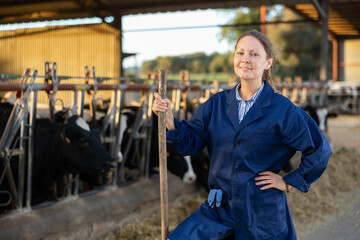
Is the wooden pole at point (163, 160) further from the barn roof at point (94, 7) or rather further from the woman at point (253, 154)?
the barn roof at point (94, 7)

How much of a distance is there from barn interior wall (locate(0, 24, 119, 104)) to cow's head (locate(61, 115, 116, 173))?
690 centimetres

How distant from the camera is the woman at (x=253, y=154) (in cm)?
210

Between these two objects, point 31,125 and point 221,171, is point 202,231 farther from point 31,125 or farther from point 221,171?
point 31,125

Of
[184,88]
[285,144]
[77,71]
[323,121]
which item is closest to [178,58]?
[77,71]

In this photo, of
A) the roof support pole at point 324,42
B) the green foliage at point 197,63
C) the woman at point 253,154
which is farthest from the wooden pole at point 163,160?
the green foliage at point 197,63

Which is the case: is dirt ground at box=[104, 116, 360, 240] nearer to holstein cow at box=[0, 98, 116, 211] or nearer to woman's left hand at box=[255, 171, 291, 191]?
holstein cow at box=[0, 98, 116, 211]

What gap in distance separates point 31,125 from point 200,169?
2.21 meters

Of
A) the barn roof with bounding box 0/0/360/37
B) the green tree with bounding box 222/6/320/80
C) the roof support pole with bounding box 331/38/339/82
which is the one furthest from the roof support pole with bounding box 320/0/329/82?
the green tree with bounding box 222/6/320/80

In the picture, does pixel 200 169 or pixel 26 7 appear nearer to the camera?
pixel 200 169

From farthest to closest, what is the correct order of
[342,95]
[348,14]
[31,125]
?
[342,95] < [348,14] < [31,125]

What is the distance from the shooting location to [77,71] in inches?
476

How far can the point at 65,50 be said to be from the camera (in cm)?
1210

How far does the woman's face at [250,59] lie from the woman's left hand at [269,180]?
1.54ft

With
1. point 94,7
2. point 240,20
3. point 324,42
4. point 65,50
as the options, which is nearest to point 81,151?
point 94,7
